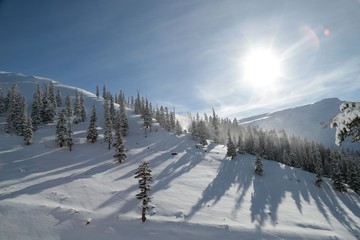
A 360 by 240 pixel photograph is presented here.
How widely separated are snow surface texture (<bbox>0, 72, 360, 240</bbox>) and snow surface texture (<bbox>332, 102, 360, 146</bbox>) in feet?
93.1

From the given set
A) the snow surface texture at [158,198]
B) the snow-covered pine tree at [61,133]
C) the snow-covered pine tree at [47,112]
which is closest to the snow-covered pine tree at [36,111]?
the snow-covered pine tree at [47,112]

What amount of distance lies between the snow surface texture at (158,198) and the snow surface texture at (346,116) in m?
28.4

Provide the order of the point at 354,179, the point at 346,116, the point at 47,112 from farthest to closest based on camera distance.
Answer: the point at 47,112
the point at 354,179
the point at 346,116

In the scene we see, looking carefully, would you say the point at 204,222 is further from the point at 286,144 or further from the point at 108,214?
the point at 286,144

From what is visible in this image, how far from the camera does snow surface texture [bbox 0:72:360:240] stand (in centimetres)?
3116

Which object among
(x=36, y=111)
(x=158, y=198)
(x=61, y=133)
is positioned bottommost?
(x=158, y=198)

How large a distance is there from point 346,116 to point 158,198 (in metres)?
40.2

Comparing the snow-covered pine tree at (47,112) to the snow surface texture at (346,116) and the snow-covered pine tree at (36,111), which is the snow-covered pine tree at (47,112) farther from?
the snow surface texture at (346,116)

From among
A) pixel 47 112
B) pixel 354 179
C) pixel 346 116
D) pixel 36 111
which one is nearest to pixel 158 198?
pixel 346 116

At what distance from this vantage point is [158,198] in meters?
42.7

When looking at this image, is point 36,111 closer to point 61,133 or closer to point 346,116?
point 61,133

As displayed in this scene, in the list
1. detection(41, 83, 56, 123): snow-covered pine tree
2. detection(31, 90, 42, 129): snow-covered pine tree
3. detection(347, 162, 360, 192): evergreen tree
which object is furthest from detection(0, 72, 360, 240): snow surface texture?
detection(41, 83, 56, 123): snow-covered pine tree

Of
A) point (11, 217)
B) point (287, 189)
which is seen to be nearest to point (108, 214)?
point (11, 217)

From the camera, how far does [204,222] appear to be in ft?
116
